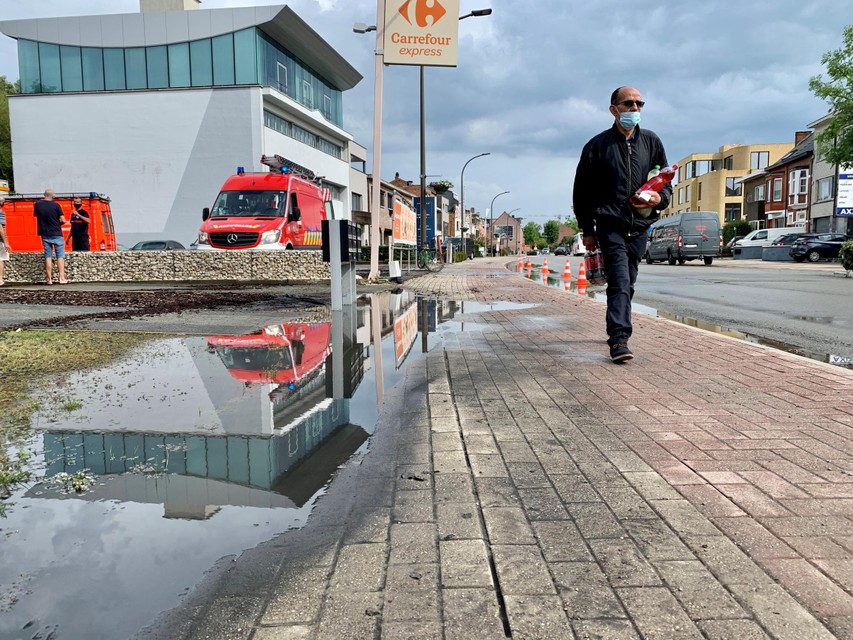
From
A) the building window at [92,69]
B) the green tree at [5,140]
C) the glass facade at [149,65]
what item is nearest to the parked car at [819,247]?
the glass facade at [149,65]

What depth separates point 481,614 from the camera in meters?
1.83

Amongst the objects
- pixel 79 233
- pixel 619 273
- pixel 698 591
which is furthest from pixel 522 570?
pixel 79 233

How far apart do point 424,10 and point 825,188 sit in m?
52.8

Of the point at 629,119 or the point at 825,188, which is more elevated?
the point at 825,188

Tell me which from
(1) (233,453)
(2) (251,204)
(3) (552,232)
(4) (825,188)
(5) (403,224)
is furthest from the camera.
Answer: (3) (552,232)

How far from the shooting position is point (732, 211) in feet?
271

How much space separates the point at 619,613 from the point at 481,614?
1.31 feet

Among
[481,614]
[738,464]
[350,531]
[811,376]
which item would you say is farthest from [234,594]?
[811,376]

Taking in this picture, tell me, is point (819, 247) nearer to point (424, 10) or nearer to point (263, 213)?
point (424, 10)

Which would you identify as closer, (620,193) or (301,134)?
(620,193)

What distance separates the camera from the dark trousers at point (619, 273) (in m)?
5.69

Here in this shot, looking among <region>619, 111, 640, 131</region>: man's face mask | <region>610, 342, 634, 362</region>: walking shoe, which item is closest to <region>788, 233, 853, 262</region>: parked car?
<region>619, 111, 640, 131</region>: man's face mask

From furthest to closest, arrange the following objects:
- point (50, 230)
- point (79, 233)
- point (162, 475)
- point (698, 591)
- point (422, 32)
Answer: point (79, 233)
point (422, 32)
point (50, 230)
point (162, 475)
point (698, 591)

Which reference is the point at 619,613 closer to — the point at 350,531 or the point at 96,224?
the point at 350,531
